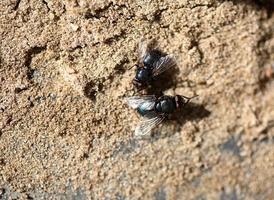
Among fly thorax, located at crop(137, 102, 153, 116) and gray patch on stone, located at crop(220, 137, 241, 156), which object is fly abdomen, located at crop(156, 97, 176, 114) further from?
gray patch on stone, located at crop(220, 137, 241, 156)

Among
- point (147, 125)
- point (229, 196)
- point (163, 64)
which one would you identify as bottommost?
point (229, 196)

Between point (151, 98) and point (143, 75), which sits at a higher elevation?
point (143, 75)

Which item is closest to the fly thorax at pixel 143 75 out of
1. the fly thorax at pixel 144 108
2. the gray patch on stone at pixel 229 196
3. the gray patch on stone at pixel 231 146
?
the fly thorax at pixel 144 108

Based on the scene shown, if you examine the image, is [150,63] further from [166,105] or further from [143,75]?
[166,105]

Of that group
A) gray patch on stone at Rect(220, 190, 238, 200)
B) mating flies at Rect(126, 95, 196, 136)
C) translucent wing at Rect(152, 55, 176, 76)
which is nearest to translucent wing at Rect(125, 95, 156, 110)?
mating flies at Rect(126, 95, 196, 136)

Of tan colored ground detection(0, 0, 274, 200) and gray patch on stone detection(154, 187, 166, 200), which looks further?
gray patch on stone detection(154, 187, 166, 200)

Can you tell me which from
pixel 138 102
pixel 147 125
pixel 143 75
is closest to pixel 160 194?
pixel 147 125

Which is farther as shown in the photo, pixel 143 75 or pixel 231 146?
pixel 231 146
